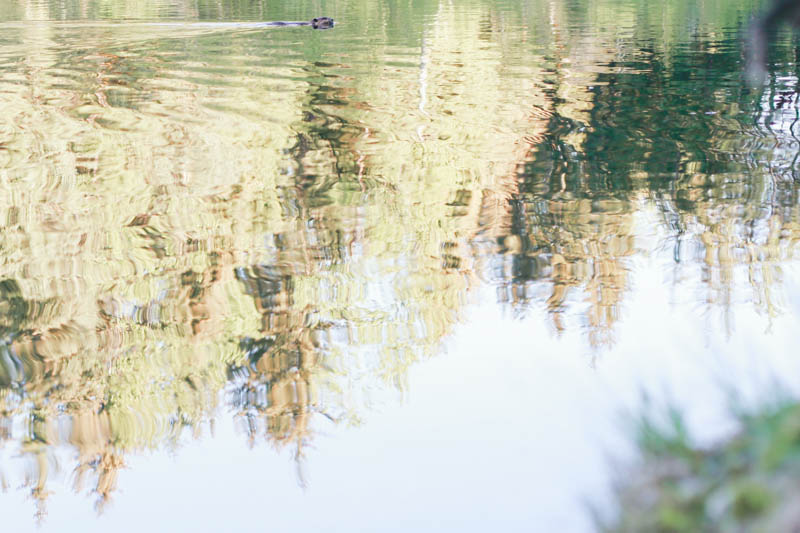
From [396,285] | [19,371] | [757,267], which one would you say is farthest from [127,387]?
[757,267]

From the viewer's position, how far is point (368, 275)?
211 inches

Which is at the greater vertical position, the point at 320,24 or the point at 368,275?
the point at 320,24

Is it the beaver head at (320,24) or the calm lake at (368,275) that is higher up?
the beaver head at (320,24)

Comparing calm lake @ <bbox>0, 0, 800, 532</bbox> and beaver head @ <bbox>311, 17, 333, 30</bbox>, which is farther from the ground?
beaver head @ <bbox>311, 17, 333, 30</bbox>

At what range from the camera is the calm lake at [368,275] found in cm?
356

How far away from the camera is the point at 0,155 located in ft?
26.6

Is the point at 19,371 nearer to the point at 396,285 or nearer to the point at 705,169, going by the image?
the point at 396,285

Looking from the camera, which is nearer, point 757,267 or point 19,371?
point 19,371

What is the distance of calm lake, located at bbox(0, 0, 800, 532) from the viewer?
356 centimetres

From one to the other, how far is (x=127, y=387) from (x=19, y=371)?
0.57m

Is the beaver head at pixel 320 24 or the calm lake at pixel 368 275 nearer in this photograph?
the calm lake at pixel 368 275

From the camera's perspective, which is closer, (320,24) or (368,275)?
(368,275)

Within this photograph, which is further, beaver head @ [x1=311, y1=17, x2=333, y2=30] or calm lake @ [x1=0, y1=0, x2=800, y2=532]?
beaver head @ [x1=311, y1=17, x2=333, y2=30]

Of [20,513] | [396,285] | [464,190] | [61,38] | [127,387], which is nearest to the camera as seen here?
[20,513]
